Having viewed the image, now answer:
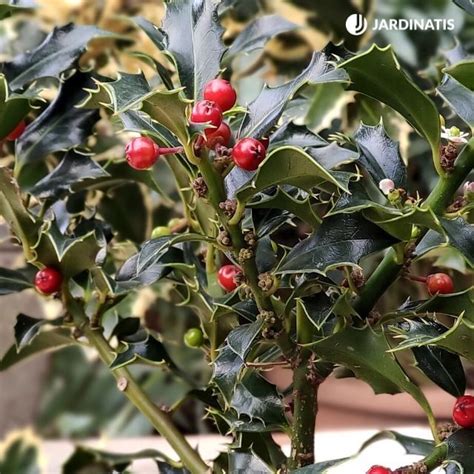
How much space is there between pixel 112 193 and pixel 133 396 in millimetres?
320

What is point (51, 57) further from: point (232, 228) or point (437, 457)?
point (437, 457)

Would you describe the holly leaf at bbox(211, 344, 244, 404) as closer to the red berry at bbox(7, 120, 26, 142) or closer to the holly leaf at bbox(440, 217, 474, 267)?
the holly leaf at bbox(440, 217, 474, 267)

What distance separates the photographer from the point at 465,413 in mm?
380

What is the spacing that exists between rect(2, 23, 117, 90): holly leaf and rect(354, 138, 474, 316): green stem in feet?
1.04

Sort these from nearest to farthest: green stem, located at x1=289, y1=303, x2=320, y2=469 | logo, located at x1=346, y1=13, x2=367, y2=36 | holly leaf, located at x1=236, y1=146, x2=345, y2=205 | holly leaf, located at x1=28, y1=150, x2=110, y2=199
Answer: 1. holly leaf, located at x1=236, y1=146, x2=345, y2=205
2. green stem, located at x1=289, y1=303, x2=320, y2=469
3. holly leaf, located at x1=28, y1=150, x2=110, y2=199
4. logo, located at x1=346, y1=13, x2=367, y2=36

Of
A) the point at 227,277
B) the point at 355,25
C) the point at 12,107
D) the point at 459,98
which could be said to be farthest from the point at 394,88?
the point at 355,25

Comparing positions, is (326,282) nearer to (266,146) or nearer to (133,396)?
(266,146)

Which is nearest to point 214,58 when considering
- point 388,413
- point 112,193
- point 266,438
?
point 266,438

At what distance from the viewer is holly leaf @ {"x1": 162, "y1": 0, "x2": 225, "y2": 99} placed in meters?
0.38

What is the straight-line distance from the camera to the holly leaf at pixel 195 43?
385mm

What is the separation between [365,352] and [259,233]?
0.09 meters

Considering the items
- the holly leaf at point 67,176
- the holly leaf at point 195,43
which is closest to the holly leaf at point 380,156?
the holly leaf at point 195,43

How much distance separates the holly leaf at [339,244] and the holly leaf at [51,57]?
0.97 ft

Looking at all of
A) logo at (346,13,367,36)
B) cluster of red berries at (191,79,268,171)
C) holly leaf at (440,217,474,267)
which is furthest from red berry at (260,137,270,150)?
logo at (346,13,367,36)
